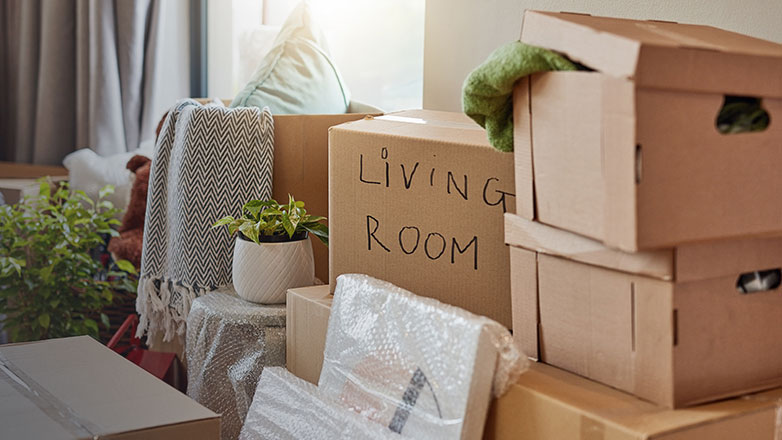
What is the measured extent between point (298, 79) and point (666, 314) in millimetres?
1241

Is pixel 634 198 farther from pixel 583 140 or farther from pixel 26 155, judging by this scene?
pixel 26 155

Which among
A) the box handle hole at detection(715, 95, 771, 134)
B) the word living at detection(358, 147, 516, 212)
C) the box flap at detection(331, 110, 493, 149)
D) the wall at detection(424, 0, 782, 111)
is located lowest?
the word living at detection(358, 147, 516, 212)

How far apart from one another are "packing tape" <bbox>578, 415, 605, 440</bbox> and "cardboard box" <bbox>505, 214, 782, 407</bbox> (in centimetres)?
7

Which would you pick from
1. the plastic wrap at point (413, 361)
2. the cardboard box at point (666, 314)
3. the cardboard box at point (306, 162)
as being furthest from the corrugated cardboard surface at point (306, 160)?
the cardboard box at point (666, 314)

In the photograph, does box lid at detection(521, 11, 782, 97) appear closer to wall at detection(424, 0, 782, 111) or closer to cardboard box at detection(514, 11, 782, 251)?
cardboard box at detection(514, 11, 782, 251)

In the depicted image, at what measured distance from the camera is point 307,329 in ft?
4.17

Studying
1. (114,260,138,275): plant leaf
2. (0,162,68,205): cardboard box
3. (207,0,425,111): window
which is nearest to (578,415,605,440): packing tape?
(207,0,425,111): window

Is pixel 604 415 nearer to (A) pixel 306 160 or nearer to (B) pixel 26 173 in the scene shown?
(A) pixel 306 160

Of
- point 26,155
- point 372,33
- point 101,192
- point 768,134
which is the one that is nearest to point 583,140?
point 768,134

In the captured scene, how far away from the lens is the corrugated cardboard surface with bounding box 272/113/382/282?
1.69 meters

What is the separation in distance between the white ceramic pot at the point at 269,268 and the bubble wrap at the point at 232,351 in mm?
25

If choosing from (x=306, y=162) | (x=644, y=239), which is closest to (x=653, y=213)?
(x=644, y=239)

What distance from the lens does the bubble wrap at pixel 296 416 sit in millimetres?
984

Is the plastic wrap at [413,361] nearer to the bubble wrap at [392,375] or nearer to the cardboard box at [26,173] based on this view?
the bubble wrap at [392,375]
